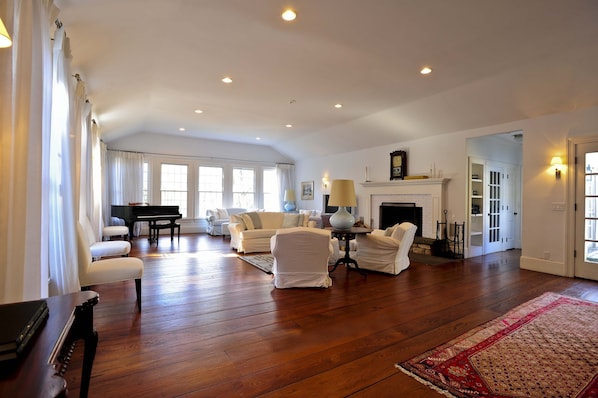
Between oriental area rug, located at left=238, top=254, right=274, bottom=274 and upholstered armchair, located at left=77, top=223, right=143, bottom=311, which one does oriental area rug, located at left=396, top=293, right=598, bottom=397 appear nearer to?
upholstered armchair, located at left=77, top=223, right=143, bottom=311


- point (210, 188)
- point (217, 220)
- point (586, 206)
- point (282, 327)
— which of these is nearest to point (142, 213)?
point (217, 220)

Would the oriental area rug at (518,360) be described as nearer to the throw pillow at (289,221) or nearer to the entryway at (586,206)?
the entryway at (586,206)

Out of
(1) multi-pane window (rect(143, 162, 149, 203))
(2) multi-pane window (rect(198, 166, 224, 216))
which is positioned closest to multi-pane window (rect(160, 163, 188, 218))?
(1) multi-pane window (rect(143, 162, 149, 203))

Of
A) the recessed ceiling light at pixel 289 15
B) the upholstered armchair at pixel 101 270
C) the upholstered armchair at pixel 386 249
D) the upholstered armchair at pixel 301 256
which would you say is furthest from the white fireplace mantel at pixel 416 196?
the upholstered armchair at pixel 101 270

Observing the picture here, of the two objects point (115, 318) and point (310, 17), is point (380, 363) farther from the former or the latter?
point (310, 17)

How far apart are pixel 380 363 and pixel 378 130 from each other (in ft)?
19.9

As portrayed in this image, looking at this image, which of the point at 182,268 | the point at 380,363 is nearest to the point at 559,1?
the point at 380,363

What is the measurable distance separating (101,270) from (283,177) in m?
8.53

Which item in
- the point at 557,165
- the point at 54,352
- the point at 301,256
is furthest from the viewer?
the point at 557,165

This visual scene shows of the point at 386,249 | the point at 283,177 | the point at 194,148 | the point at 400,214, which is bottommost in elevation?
the point at 386,249

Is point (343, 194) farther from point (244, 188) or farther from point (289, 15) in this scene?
point (244, 188)

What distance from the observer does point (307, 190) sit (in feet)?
35.5

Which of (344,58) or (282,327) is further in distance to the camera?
(344,58)

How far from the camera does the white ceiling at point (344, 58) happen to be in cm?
282
